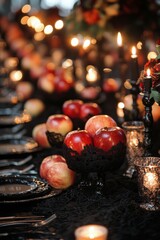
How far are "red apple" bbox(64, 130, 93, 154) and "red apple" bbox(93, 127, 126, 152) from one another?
26 millimetres

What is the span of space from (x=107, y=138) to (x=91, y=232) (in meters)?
0.48

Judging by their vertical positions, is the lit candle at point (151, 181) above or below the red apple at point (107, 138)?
below

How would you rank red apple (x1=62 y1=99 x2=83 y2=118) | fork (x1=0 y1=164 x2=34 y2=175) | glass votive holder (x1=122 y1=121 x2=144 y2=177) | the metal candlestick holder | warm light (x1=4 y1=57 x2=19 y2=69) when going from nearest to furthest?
the metal candlestick holder, glass votive holder (x1=122 y1=121 x2=144 y2=177), fork (x1=0 y1=164 x2=34 y2=175), red apple (x1=62 y1=99 x2=83 y2=118), warm light (x1=4 y1=57 x2=19 y2=69)

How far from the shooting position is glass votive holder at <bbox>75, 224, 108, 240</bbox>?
1513 mm

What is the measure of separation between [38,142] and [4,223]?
1.11 m

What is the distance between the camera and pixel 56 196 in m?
1.99

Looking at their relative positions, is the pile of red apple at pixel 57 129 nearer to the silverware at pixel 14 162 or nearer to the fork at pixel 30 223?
the silverware at pixel 14 162

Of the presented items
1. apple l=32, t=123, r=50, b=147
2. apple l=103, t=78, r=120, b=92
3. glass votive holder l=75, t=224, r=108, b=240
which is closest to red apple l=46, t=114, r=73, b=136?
apple l=32, t=123, r=50, b=147

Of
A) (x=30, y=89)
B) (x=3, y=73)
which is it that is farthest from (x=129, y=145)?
(x=3, y=73)

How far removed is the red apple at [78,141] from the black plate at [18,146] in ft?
2.21

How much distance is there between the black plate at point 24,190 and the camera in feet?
6.25

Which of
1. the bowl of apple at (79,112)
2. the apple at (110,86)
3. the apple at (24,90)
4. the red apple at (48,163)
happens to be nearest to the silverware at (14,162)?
the bowl of apple at (79,112)

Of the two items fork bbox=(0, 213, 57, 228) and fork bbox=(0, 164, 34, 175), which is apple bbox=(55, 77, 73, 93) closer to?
fork bbox=(0, 164, 34, 175)

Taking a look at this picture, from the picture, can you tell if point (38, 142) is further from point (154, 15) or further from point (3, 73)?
point (3, 73)
